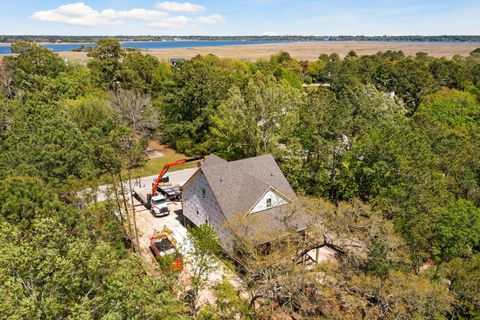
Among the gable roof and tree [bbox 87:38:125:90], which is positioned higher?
tree [bbox 87:38:125:90]

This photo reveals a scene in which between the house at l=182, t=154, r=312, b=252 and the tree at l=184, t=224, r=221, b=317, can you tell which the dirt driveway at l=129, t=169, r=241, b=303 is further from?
the tree at l=184, t=224, r=221, b=317

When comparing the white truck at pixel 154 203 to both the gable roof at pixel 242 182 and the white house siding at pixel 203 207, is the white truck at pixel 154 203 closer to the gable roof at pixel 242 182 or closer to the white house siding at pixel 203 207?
the white house siding at pixel 203 207

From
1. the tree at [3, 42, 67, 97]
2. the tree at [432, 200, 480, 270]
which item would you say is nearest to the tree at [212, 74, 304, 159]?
the tree at [432, 200, 480, 270]

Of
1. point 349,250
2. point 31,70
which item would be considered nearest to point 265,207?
point 349,250

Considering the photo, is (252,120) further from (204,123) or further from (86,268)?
(86,268)

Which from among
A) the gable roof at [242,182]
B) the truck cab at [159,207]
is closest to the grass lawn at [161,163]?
the truck cab at [159,207]

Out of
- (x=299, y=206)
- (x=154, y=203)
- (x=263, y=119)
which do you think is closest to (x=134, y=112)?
(x=154, y=203)
